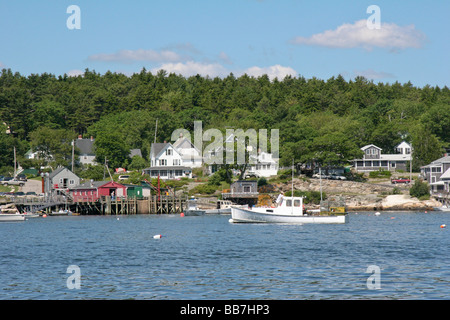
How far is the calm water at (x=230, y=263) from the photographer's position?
2956 centimetres

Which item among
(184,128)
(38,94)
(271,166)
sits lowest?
(271,166)

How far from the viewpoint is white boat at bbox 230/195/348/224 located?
2800 inches

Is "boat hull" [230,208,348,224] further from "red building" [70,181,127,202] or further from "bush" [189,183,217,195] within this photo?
"bush" [189,183,217,195]

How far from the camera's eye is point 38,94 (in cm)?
18950

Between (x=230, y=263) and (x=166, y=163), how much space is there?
96.6 metres

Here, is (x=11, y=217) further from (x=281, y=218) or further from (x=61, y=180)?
(x=281, y=218)

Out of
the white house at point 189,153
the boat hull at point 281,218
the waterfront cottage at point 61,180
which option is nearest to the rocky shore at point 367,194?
the white house at point 189,153

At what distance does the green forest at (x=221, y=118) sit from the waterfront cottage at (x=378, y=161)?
17.9 ft

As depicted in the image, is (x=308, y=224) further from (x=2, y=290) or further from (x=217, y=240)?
(x=2, y=290)

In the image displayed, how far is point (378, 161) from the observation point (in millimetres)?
133250

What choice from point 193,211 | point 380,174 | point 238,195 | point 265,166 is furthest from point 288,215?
→ point 380,174

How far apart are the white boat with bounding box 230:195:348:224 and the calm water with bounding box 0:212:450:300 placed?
339cm

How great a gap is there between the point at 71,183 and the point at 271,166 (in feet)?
132
